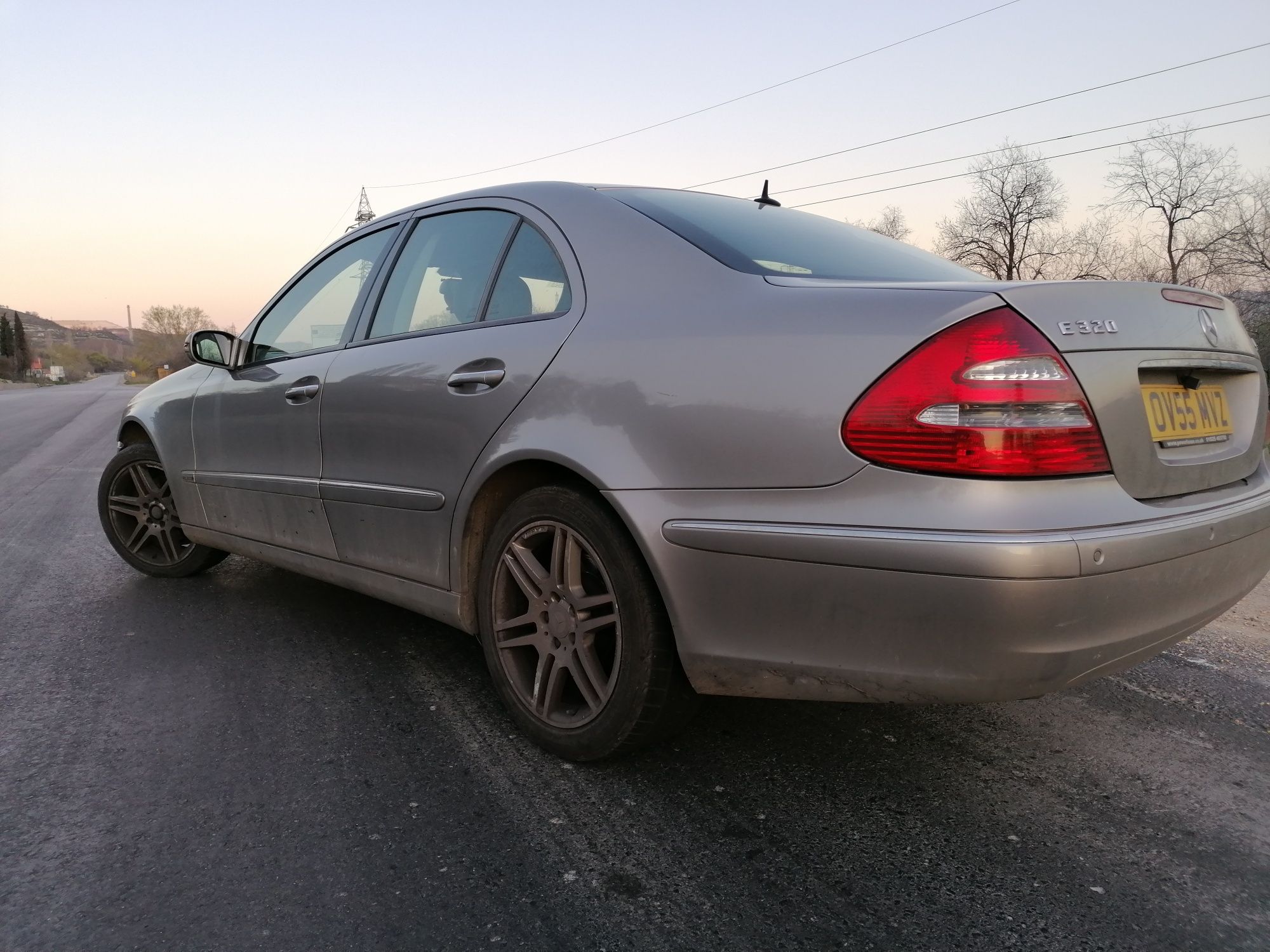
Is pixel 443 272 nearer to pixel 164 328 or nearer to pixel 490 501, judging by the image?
pixel 490 501

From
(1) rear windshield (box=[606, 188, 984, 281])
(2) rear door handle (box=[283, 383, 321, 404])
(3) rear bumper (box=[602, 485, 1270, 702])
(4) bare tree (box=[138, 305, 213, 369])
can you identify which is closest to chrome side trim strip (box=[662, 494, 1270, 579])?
(3) rear bumper (box=[602, 485, 1270, 702])

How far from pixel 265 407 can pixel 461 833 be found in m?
→ 2.11

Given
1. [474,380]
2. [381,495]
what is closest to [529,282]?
[474,380]

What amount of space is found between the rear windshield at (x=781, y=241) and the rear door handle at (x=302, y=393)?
4.39 feet

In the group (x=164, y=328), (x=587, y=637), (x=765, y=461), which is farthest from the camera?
(x=164, y=328)

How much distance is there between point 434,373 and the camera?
8.91 ft

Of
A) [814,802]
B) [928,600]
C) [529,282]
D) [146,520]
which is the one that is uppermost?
[529,282]

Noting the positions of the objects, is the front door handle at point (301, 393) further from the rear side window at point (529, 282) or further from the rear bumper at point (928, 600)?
the rear bumper at point (928, 600)

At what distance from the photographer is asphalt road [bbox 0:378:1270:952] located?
5.72ft

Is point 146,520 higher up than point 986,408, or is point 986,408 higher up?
point 986,408

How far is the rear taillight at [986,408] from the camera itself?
5.60ft

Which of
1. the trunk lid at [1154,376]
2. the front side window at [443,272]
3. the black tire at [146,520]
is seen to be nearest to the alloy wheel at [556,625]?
the front side window at [443,272]

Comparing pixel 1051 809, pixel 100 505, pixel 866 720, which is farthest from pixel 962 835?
pixel 100 505

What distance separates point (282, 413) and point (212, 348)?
2.50ft
